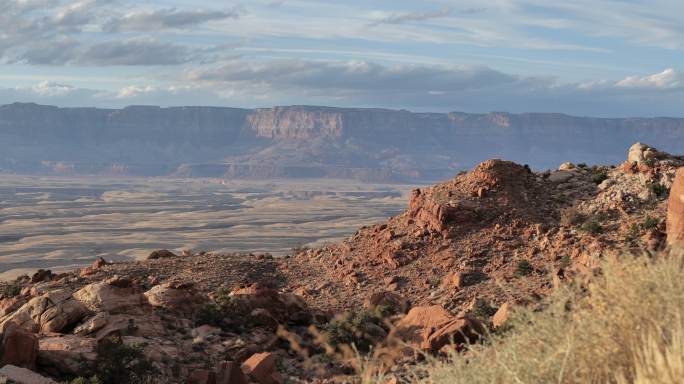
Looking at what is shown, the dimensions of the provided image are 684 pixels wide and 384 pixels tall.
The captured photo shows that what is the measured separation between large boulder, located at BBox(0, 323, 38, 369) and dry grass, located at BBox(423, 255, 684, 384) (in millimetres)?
9583

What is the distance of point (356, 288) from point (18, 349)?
13.8 m

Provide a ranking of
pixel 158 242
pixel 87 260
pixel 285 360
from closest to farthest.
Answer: pixel 285 360
pixel 87 260
pixel 158 242

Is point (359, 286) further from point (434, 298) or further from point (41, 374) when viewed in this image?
point (41, 374)

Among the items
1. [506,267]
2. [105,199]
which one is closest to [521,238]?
[506,267]

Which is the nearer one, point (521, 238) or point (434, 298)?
point (434, 298)

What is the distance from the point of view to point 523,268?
2370cm

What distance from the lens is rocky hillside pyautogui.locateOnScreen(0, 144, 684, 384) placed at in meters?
15.2

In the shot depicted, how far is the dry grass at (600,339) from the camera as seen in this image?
672 centimetres

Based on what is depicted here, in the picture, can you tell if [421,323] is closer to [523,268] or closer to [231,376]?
[231,376]

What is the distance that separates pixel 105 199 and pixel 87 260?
107 metres

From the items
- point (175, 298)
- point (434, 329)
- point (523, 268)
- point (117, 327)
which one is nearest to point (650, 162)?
point (523, 268)

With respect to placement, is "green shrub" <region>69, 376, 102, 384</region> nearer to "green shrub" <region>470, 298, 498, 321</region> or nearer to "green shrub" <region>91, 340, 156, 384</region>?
"green shrub" <region>91, 340, 156, 384</region>

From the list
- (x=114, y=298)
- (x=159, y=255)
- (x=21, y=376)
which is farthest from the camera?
(x=159, y=255)

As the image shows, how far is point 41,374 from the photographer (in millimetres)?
14445
